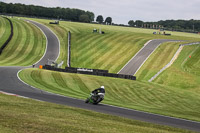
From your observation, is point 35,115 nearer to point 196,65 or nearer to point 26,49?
point 196,65

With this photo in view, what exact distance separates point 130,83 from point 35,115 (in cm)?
3221

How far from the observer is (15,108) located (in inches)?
669

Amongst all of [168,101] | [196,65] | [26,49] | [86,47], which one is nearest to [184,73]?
[196,65]

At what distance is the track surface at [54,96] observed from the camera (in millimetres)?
21797

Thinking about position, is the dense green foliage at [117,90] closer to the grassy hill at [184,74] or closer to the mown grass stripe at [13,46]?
the grassy hill at [184,74]

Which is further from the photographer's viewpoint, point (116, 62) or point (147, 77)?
point (116, 62)

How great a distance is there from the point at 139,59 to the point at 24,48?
98.8 ft

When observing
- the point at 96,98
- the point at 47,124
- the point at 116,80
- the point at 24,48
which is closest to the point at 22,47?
the point at 24,48

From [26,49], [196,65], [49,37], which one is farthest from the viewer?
[49,37]

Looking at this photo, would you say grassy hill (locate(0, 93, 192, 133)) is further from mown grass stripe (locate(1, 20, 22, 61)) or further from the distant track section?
mown grass stripe (locate(1, 20, 22, 61))

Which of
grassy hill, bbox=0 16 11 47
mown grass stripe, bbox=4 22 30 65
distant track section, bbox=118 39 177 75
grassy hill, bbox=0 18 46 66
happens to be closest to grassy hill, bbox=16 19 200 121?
distant track section, bbox=118 39 177 75

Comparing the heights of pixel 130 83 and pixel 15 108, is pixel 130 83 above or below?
below

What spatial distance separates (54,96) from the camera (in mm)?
29672

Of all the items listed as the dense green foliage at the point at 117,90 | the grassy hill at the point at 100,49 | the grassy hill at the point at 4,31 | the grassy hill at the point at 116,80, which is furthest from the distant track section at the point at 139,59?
the grassy hill at the point at 4,31
